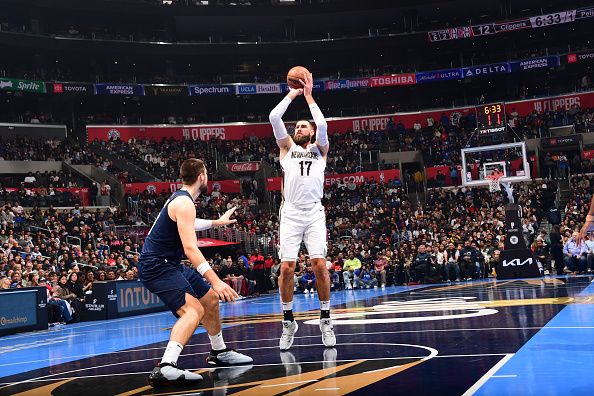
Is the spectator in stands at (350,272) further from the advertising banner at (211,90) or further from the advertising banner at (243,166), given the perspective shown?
the advertising banner at (211,90)

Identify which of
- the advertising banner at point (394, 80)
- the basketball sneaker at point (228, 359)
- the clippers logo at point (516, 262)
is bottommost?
the basketball sneaker at point (228, 359)

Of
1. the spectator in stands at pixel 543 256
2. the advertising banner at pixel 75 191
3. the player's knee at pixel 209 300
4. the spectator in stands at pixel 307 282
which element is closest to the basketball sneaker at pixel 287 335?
the player's knee at pixel 209 300

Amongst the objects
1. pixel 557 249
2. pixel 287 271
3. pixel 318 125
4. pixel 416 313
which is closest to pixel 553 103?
pixel 557 249

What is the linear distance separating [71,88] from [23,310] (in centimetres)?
2866

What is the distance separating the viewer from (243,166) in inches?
1639

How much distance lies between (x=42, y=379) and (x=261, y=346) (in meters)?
2.32

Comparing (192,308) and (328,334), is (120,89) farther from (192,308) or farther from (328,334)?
(192,308)

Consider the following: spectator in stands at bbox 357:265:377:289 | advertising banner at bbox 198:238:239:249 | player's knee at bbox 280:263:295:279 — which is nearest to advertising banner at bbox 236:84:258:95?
advertising banner at bbox 198:238:239:249

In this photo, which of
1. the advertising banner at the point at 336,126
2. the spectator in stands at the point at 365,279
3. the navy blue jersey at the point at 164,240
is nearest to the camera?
the navy blue jersey at the point at 164,240

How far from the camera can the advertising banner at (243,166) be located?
41562mm

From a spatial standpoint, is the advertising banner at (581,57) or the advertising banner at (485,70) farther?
the advertising banner at (485,70)

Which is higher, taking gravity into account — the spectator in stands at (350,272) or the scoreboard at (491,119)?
the scoreboard at (491,119)

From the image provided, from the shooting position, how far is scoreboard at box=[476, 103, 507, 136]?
2802 centimetres

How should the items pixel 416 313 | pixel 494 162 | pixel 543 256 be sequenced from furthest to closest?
pixel 494 162, pixel 543 256, pixel 416 313
